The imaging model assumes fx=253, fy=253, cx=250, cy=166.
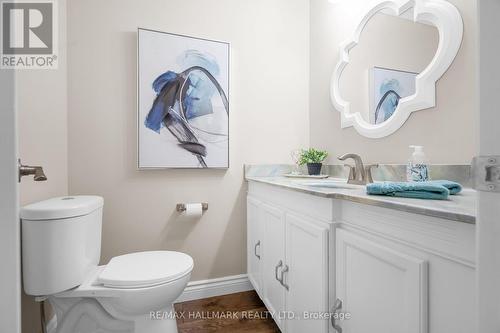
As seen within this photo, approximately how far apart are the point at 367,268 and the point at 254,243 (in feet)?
3.36

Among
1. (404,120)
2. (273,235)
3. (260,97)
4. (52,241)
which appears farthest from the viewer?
(260,97)

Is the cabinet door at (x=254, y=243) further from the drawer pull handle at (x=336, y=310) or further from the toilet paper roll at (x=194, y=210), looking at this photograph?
the drawer pull handle at (x=336, y=310)

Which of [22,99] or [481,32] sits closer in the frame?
[481,32]

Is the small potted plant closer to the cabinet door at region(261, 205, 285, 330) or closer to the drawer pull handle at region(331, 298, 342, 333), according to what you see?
the cabinet door at region(261, 205, 285, 330)

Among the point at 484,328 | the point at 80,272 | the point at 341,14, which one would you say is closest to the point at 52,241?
the point at 80,272

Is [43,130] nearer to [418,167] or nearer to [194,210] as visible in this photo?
[194,210]

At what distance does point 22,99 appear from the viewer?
1094mm

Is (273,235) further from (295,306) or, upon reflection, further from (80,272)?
(80,272)

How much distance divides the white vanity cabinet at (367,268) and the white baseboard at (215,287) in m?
0.53

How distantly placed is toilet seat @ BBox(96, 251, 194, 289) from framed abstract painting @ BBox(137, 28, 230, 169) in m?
0.57

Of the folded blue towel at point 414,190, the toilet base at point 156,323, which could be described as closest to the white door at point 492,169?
the folded blue towel at point 414,190

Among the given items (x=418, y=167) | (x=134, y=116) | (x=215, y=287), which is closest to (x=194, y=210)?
(x=215, y=287)

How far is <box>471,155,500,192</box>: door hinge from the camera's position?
0.39 m

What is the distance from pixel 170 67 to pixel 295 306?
1.55m
